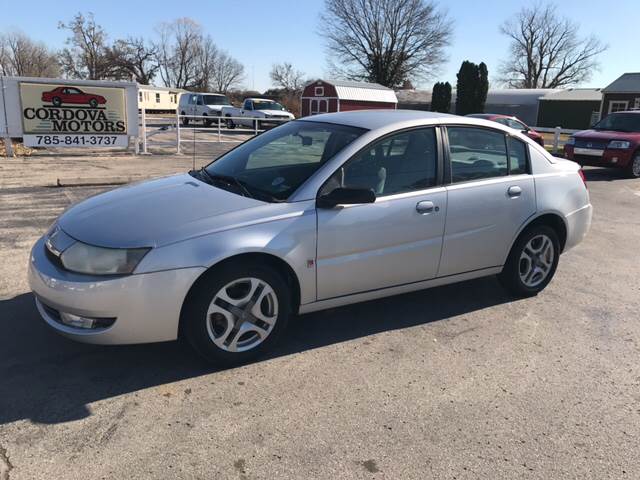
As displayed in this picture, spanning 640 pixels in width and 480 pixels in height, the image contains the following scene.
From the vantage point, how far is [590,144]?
14289 mm

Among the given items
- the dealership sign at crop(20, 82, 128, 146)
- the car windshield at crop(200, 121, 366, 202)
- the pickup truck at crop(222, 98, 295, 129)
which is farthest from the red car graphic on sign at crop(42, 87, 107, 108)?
the pickup truck at crop(222, 98, 295, 129)

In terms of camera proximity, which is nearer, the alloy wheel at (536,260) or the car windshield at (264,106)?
the alloy wheel at (536,260)

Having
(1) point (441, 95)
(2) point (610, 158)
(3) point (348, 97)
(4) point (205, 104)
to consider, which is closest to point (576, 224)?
(2) point (610, 158)

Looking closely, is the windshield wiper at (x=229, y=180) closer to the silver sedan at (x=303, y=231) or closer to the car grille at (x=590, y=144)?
the silver sedan at (x=303, y=231)

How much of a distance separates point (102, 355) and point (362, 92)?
36.7 metres

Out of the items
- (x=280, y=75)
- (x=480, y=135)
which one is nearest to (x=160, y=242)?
(x=480, y=135)

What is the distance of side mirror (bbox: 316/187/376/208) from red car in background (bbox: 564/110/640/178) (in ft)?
41.9

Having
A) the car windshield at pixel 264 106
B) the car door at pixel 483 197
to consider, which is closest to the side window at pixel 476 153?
the car door at pixel 483 197

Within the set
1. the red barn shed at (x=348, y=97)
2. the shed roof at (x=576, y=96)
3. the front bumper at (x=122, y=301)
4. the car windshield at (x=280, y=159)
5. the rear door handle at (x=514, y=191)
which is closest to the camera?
the front bumper at (x=122, y=301)

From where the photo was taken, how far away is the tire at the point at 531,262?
469cm

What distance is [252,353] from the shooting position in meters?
3.53

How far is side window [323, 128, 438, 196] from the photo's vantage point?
382cm

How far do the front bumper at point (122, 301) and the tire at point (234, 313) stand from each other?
10cm

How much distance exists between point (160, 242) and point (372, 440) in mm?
1618
